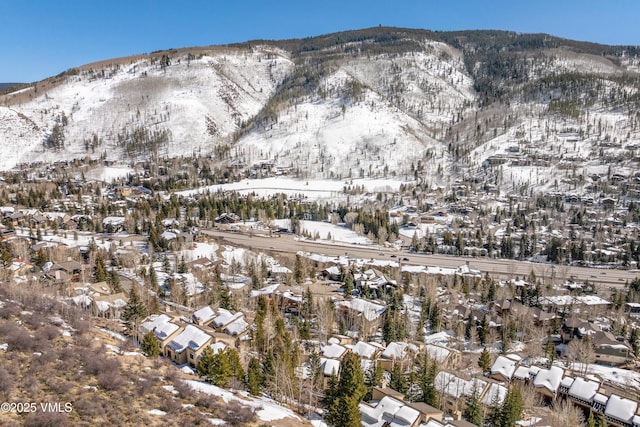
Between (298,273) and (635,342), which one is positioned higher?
(298,273)

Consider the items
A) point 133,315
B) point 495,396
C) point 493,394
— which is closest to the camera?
point 495,396

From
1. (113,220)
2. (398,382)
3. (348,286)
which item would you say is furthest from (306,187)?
(398,382)

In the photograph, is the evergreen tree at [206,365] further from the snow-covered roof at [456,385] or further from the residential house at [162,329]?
the snow-covered roof at [456,385]

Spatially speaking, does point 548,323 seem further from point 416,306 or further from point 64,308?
point 64,308

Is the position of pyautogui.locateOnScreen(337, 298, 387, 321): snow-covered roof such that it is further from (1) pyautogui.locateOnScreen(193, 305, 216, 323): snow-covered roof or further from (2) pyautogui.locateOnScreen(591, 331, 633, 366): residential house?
(2) pyautogui.locateOnScreen(591, 331, 633, 366): residential house

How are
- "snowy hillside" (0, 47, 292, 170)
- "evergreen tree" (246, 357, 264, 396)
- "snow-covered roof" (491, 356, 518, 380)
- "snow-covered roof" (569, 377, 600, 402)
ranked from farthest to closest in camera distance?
"snowy hillside" (0, 47, 292, 170) < "snow-covered roof" (491, 356, 518, 380) < "snow-covered roof" (569, 377, 600, 402) < "evergreen tree" (246, 357, 264, 396)

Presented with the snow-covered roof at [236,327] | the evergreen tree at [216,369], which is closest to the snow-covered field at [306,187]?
the snow-covered roof at [236,327]

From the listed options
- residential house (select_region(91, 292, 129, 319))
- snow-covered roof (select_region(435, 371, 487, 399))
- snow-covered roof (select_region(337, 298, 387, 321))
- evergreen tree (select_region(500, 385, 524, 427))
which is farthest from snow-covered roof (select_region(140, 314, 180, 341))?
evergreen tree (select_region(500, 385, 524, 427))

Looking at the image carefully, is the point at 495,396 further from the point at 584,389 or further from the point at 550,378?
the point at 584,389

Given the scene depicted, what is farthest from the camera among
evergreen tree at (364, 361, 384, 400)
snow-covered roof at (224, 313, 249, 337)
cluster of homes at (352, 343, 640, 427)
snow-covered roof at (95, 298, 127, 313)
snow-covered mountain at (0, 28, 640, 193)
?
snow-covered mountain at (0, 28, 640, 193)
